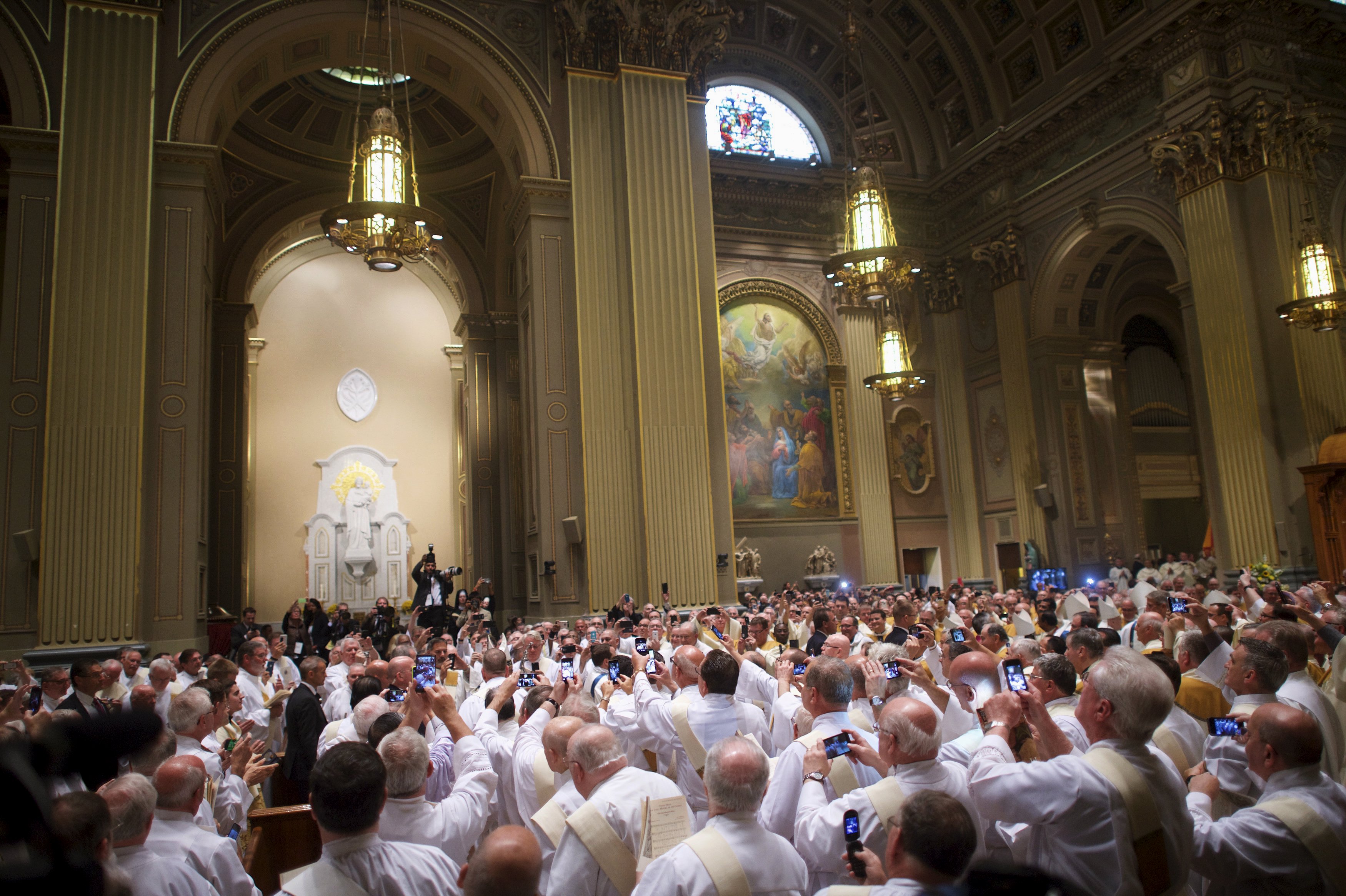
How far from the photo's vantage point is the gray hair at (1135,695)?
9.09 ft

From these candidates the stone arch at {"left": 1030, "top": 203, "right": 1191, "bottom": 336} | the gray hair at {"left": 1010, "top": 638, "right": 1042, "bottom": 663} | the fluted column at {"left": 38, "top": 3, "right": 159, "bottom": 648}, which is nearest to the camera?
the gray hair at {"left": 1010, "top": 638, "right": 1042, "bottom": 663}

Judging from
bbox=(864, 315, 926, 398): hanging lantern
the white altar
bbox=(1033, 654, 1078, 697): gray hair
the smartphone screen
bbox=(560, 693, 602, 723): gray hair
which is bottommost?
the smartphone screen

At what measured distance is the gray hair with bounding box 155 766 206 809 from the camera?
3088mm

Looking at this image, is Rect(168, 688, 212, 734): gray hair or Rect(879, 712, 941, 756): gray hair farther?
Rect(168, 688, 212, 734): gray hair

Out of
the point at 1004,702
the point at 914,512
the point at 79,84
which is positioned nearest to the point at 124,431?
the point at 79,84

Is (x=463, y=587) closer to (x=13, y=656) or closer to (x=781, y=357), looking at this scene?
(x=781, y=357)

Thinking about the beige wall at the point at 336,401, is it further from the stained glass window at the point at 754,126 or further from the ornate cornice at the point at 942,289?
the ornate cornice at the point at 942,289

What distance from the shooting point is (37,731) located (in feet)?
3.97

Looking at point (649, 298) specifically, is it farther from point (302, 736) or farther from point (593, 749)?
point (593, 749)

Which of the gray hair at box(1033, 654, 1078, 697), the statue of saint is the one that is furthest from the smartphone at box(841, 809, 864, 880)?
the statue of saint

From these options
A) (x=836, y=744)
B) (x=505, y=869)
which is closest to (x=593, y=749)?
(x=836, y=744)

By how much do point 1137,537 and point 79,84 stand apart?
21472mm

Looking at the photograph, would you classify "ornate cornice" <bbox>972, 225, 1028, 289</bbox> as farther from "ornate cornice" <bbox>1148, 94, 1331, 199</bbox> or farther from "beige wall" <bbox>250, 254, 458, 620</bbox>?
"beige wall" <bbox>250, 254, 458, 620</bbox>

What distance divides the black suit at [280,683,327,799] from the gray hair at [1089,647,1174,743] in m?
4.87
